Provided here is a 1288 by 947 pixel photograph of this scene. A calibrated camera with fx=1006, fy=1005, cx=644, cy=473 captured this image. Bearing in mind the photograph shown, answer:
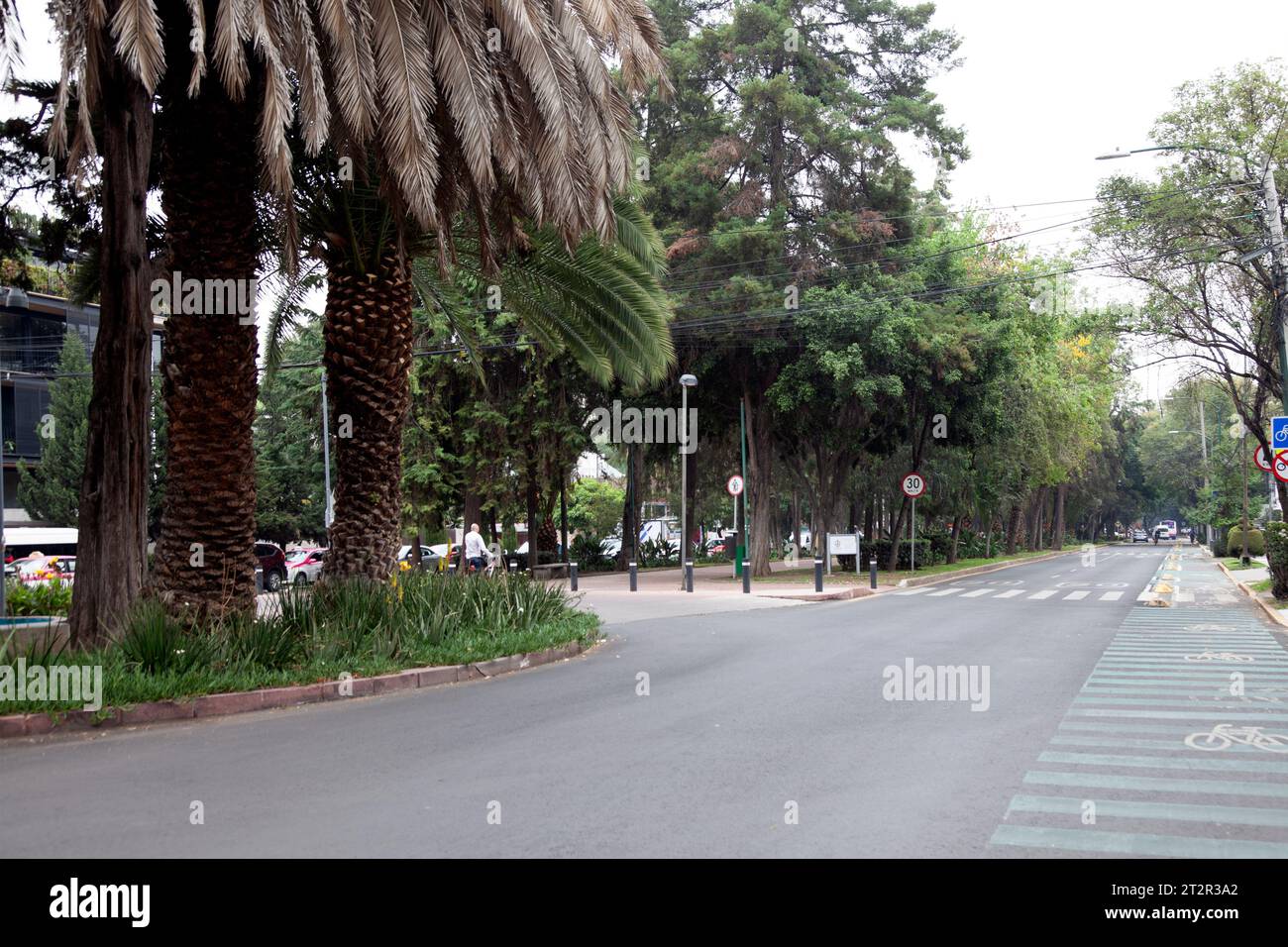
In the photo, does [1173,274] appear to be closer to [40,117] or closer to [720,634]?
[720,634]

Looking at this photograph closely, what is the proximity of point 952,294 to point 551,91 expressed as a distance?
23470mm

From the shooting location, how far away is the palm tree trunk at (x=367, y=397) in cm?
1288

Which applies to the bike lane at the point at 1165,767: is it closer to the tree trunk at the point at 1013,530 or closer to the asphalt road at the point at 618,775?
the asphalt road at the point at 618,775

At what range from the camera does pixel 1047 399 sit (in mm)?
40031

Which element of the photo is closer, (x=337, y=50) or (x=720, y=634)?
(x=337, y=50)

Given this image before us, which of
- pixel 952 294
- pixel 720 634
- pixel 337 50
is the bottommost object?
pixel 720 634

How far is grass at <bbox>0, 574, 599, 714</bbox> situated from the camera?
362 inches

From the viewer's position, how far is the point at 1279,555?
68.4ft

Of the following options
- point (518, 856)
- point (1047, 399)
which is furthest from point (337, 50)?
point (1047, 399)

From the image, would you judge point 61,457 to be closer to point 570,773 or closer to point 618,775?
point 570,773

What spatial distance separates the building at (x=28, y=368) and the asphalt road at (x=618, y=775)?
3881cm

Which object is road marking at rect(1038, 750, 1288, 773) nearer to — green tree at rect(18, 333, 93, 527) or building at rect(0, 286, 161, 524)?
green tree at rect(18, 333, 93, 527)
